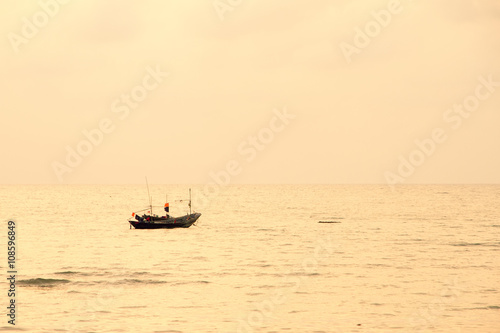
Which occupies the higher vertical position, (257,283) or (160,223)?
(160,223)

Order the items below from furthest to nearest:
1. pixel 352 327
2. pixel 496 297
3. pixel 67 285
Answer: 1. pixel 67 285
2. pixel 496 297
3. pixel 352 327

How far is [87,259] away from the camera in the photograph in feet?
171

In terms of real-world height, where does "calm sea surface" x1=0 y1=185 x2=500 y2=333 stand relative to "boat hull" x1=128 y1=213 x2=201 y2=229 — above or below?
below

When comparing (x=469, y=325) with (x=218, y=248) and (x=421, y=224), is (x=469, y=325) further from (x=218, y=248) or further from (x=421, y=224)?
(x=421, y=224)

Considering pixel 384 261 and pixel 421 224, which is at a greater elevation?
pixel 421 224

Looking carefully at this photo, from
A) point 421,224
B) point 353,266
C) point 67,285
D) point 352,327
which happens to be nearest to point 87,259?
point 67,285

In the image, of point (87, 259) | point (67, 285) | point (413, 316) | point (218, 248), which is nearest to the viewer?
point (413, 316)

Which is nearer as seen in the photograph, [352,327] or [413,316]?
[352,327]

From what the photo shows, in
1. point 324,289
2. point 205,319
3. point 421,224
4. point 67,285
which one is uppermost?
point 421,224

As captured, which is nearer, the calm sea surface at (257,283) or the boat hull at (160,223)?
the calm sea surface at (257,283)

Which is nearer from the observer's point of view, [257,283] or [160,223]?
[257,283]

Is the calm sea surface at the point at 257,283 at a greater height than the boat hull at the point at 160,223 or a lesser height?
lesser

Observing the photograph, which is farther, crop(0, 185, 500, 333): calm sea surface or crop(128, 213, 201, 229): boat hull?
crop(128, 213, 201, 229): boat hull

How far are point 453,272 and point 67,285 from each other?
25.2m
